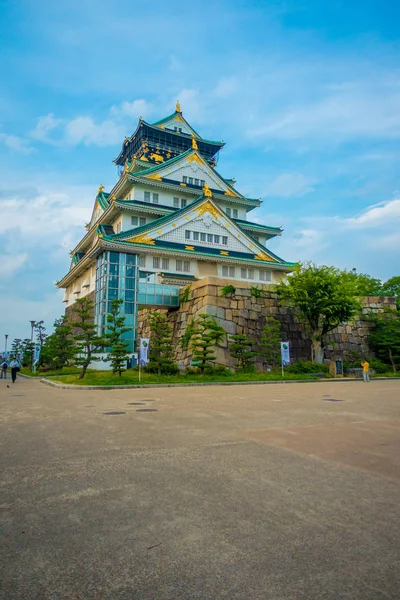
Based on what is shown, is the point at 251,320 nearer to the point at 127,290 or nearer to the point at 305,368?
the point at 305,368

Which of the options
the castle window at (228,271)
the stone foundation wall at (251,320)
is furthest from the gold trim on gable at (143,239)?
the castle window at (228,271)

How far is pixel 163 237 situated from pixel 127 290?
5.71 meters

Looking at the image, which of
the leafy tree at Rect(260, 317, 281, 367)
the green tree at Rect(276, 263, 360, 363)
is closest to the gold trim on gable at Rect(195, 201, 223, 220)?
the green tree at Rect(276, 263, 360, 363)

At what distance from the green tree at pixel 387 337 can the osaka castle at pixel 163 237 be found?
957 centimetres

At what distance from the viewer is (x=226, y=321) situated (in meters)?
25.0

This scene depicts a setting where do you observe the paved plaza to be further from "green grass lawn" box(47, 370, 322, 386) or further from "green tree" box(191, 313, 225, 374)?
"green tree" box(191, 313, 225, 374)

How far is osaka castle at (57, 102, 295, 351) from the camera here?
29.0 metres

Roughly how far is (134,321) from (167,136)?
1007 inches

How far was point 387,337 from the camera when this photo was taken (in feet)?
96.7

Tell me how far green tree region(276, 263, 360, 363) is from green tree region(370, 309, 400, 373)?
5372 millimetres

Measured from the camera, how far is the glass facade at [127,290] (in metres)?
28.1

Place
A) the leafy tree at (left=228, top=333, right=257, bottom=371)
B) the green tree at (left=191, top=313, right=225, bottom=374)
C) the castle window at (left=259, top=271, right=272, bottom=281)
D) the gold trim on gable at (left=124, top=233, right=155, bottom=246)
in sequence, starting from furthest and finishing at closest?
the castle window at (left=259, top=271, right=272, bottom=281), the gold trim on gable at (left=124, top=233, right=155, bottom=246), the leafy tree at (left=228, top=333, right=257, bottom=371), the green tree at (left=191, top=313, right=225, bottom=374)

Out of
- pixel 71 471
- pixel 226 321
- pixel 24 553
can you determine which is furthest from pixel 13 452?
pixel 226 321

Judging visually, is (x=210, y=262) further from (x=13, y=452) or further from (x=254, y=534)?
(x=254, y=534)
